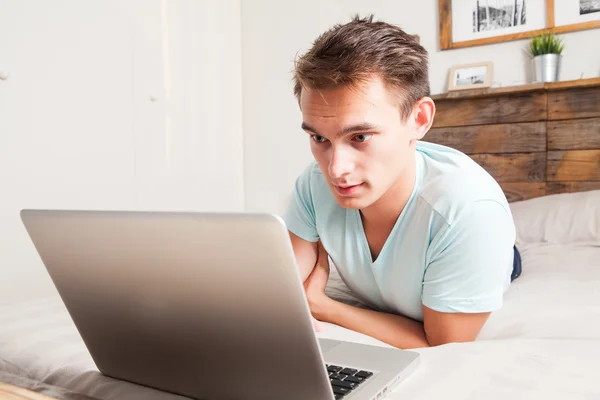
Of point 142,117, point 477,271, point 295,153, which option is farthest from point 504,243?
point 295,153

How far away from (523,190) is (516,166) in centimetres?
11

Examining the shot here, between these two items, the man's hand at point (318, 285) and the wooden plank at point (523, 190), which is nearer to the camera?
the man's hand at point (318, 285)

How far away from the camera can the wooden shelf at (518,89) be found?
2232mm

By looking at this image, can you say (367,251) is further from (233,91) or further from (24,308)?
(233,91)

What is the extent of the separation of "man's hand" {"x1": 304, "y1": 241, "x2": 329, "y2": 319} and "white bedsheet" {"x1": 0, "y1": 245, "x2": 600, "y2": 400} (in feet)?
0.18

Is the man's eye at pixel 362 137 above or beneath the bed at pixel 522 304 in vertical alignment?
above

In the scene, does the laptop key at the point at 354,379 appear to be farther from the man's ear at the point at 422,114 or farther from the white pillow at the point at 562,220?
the white pillow at the point at 562,220

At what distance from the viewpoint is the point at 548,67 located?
2.29 m

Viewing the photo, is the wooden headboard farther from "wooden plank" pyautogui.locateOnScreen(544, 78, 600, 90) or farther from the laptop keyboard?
the laptop keyboard

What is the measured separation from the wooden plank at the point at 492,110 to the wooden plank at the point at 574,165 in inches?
7.4

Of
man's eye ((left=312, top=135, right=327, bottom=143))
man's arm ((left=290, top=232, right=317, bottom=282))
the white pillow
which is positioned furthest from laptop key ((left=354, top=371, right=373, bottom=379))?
the white pillow

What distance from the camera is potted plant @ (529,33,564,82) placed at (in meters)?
2.28

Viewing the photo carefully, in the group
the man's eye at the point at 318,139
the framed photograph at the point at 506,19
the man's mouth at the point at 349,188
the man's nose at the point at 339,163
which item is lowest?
the man's mouth at the point at 349,188

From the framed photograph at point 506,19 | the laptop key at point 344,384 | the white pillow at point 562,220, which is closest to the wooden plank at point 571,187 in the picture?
the white pillow at point 562,220
